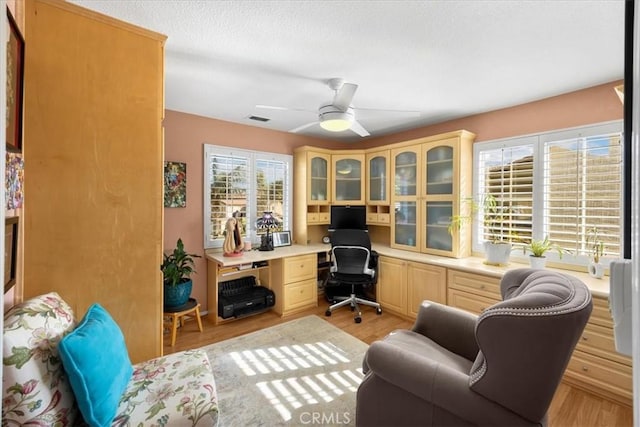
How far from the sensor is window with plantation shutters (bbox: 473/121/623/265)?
2.33 metres

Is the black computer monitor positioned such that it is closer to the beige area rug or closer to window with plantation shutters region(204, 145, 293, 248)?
window with plantation shutters region(204, 145, 293, 248)

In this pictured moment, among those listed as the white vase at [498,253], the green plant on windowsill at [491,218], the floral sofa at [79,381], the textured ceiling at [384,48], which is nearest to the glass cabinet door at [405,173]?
the green plant on windowsill at [491,218]

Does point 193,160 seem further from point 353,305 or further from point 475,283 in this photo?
point 475,283

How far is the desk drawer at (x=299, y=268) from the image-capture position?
11.0ft

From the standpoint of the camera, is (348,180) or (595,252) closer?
(595,252)

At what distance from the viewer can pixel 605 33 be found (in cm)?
166

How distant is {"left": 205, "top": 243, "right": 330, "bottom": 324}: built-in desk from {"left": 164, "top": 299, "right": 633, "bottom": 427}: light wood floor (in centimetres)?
15

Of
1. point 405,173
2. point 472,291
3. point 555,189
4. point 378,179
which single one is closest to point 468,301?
point 472,291

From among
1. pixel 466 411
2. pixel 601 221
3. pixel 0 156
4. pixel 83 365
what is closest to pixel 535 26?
pixel 601 221

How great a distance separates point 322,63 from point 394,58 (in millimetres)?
531

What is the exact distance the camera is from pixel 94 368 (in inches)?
43.1

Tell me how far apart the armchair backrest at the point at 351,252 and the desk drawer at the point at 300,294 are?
427mm

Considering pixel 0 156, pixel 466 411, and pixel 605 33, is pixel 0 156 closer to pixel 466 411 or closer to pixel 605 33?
pixel 466 411

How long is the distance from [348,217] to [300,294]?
130 cm
